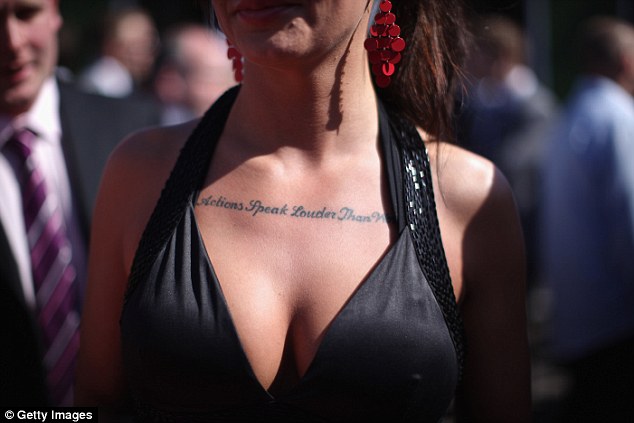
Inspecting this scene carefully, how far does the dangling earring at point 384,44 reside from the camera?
178 centimetres

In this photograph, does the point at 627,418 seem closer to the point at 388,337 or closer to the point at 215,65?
the point at 388,337

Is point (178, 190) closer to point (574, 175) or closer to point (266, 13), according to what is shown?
point (266, 13)

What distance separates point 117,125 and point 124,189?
1006 millimetres

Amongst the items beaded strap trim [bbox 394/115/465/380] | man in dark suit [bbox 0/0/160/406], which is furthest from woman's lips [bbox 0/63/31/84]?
beaded strap trim [bbox 394/115/465/380]

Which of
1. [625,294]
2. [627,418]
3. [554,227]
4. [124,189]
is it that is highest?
[124,189]

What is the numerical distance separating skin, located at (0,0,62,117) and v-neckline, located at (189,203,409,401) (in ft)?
3.26

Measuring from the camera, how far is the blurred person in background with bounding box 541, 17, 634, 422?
13.3 ft

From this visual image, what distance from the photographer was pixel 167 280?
164 cm

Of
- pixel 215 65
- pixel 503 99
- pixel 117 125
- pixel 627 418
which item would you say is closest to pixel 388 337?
pixel 117 125

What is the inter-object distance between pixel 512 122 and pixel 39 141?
398 centimetres

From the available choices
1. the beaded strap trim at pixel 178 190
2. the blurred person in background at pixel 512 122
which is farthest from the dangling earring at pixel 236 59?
the blurred person in background at pixel 512 122

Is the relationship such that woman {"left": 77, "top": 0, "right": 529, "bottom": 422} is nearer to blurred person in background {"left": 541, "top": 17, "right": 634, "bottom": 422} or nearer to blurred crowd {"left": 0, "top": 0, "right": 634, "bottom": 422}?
blurred crowd {"left": 0, "top": 0, "right": 634, "bottom": 422}

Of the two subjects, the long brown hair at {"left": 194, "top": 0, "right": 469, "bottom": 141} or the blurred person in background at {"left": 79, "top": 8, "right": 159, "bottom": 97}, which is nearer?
the long brown hair at {"left": 194, "top": 0, "right": 469, "bottom": 141}

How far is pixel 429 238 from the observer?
1.74 meters
